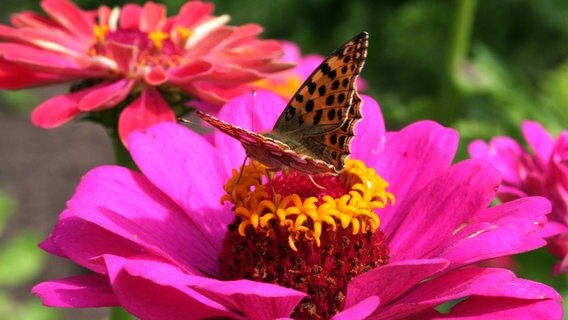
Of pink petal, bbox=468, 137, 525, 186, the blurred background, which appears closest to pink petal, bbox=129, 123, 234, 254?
pink petal, bbox=468, 137, 525, 186

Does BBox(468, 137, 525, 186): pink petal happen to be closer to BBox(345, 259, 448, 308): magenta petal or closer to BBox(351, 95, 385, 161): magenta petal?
BBox(351, 95, 385, 161): magenta petal

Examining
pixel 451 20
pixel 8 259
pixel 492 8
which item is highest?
pixel 451 20

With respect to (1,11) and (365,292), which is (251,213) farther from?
(1,11)

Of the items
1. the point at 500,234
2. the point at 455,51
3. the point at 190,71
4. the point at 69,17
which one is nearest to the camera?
the point at 500,234

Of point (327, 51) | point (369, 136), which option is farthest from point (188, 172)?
point (327, 51)

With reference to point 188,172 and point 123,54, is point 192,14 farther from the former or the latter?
point 188,172

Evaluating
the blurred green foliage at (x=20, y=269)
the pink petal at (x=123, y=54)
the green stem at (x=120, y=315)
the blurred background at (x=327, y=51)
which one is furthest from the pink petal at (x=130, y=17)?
the blurred background at (x=327, y=51)

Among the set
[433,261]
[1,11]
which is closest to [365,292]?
[433,261]
